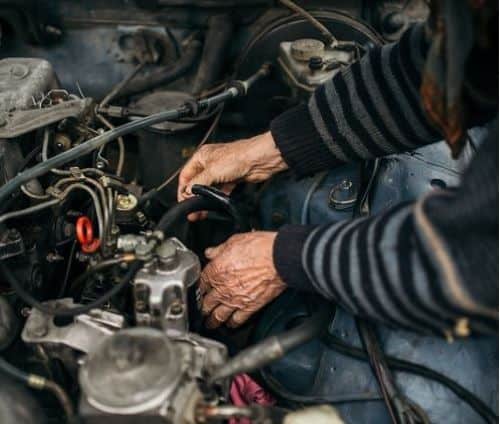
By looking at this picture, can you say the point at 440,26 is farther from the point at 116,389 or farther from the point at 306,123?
the point at 116,389

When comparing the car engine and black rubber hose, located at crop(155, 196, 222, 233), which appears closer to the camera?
the car engine

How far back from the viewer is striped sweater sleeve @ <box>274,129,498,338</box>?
2.26ft

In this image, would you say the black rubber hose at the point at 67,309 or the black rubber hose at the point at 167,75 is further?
the black rubber hose at the point at 167,75

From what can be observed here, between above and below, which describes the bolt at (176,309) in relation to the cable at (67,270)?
above

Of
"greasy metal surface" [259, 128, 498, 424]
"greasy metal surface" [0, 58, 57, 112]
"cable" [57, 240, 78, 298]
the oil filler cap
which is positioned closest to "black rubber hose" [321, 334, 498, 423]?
"greasy metal surface" [259, 128, 498, 424]

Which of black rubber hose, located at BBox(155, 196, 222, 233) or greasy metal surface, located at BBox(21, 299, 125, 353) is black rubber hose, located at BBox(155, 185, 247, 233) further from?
greasy metal surface, located at BBox(21, 299, 125, 353)

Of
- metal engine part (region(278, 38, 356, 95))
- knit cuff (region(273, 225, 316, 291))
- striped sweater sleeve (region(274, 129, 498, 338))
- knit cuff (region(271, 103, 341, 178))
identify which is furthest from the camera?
metal engine part (region(278, 38, 356, 95))

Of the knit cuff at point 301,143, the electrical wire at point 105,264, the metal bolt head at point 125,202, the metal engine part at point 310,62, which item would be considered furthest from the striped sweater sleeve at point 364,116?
the electrical wire at point 105,264

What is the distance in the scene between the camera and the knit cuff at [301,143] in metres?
1.14

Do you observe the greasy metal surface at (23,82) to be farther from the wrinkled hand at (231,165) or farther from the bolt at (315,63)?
the bolt at (315,63)

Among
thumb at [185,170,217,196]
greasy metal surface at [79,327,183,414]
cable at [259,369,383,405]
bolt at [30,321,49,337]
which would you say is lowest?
cable at [259,369,383,405]

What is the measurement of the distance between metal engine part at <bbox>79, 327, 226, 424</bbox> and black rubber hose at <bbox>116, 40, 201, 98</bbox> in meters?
0.82

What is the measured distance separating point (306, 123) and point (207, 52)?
1.39ft

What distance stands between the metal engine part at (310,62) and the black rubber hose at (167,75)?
26 cm
